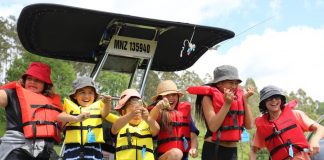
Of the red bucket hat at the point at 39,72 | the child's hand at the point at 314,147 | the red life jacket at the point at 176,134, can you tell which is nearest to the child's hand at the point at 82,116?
the red bucket hat at the point at 39,72

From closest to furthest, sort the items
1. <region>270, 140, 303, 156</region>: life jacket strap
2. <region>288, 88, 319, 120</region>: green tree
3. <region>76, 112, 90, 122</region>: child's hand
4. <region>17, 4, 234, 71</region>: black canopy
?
<region>76, 112, 90, 122</region>: child's hand → <region>270, 140, 303, 156</region>: life jacket strap → <region>17, 4, 234, 71</region>: black canopy → <region>288, 88, 319, 120</region>: green tree

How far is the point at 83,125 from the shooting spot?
4.02m

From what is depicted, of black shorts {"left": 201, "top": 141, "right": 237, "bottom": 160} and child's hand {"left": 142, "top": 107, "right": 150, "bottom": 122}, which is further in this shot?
black shorts {"left": 201, "top": 141, "right": 237, "bottom": 160}

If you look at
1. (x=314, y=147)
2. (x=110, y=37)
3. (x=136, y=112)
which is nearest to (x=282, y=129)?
(x=314, y=147)

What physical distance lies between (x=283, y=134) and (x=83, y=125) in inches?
→ 82.1

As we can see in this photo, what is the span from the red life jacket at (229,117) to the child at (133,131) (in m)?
0.66

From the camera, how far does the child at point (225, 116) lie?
419 centimetres

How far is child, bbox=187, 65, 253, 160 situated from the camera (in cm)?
419

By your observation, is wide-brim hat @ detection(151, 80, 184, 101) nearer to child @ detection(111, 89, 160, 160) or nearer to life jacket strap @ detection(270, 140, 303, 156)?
child @ detection(111, 89, 160, 160)

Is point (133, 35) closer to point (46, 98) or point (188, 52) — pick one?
point (188, 52)

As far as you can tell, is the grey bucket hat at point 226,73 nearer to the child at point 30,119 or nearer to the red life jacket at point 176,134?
the red life jacket at point 176,134

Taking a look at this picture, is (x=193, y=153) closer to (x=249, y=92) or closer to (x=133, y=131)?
(x=133, y=131)

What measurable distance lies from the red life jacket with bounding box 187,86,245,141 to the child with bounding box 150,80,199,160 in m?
0.30

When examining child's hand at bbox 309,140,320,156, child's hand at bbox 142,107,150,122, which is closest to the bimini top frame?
child's hand at bbox 142,107,150,122
